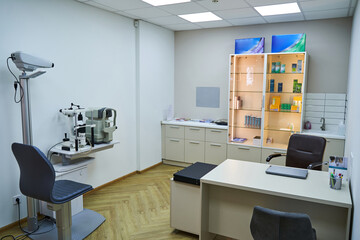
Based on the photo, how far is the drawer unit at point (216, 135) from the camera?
16.7 feet

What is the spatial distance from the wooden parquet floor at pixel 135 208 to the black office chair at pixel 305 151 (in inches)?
59.4

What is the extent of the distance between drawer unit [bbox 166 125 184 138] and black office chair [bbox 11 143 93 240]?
2.86 metres

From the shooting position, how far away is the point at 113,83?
14.7 ft

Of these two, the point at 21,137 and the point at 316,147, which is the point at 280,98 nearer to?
the point at 316,147

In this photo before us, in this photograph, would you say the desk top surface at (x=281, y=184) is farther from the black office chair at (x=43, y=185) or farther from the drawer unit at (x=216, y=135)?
the drawer unit at (x=216, y=135)

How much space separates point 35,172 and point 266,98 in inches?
147

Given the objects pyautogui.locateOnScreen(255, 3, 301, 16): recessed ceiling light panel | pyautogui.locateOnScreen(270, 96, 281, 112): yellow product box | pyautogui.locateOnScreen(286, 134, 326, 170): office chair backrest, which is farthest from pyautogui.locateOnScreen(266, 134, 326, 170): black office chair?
pyautogui.locateOnScreen(255, 3, 301, 16): recessed ceiling light panel

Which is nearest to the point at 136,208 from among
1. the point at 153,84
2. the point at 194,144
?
the point at 194,144

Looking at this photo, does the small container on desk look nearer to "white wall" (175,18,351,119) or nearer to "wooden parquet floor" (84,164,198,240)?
"wooden parquet floor" (84,164,198,240)

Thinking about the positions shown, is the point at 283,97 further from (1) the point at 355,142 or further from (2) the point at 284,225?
(2) the point at 284,225

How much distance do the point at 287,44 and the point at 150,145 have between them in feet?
9.79

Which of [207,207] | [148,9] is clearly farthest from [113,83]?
[207,207]

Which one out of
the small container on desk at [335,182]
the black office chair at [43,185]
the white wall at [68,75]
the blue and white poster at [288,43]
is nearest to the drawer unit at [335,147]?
the blue and white poster at [288,43]

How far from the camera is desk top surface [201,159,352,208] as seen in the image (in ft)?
7.14
